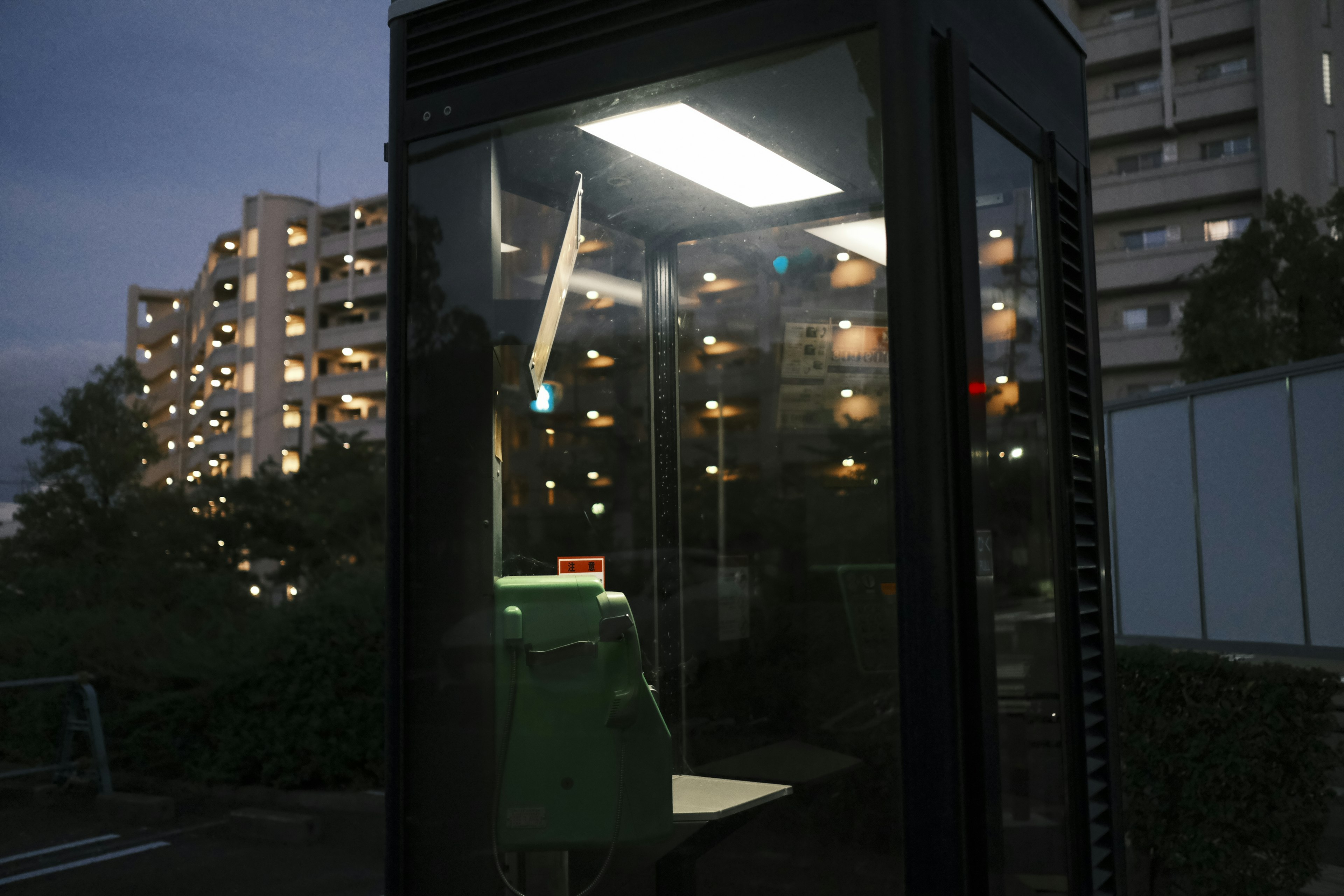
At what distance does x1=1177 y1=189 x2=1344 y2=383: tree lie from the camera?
21.6 metres

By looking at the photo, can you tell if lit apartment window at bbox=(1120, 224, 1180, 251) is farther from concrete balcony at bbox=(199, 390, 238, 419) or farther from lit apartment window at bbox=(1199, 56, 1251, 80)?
concrete balcony at bbox=(199, 390, 238, 419)

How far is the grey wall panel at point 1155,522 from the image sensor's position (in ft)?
36.2

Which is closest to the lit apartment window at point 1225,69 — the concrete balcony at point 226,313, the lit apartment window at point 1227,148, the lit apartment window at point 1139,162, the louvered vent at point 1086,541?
the lit apartment window at point 1227,148

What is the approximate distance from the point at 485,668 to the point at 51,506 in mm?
17801

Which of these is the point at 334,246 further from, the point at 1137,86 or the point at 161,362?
the point at 1137,86

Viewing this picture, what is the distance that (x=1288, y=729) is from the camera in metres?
4.32

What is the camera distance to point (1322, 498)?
9914 mm

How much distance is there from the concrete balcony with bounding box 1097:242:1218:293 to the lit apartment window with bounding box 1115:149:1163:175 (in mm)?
3294

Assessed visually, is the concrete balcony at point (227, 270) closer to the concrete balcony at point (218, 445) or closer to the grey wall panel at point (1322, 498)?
the concrete balcony at point (218, 445)

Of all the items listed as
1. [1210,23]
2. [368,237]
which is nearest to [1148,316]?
[1210,23]

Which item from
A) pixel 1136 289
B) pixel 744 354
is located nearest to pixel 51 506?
pixel 744 354

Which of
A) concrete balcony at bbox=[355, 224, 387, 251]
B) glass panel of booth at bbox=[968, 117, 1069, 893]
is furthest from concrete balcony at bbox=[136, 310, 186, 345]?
glass panel of booth at bbox=[968, 117, 1069, 893]

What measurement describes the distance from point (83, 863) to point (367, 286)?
55.6 metres

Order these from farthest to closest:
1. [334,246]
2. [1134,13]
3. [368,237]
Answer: [334,246] → [368,237] → [1134,13]
